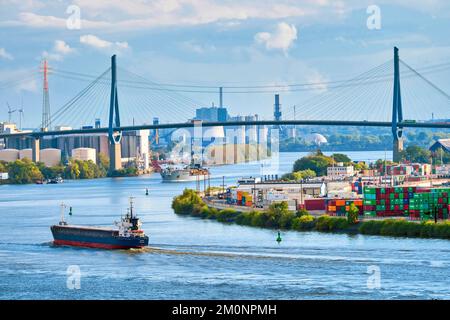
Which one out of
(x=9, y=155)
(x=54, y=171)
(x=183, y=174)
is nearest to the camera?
(x=183, y=174)

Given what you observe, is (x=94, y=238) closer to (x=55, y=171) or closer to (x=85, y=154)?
(x=55, y=171)

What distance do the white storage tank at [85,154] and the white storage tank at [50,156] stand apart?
0.57 m

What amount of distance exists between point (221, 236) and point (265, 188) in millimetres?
5908

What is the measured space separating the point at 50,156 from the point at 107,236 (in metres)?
25.9

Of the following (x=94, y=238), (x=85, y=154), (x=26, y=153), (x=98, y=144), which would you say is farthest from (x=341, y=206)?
(x=98, y=144)

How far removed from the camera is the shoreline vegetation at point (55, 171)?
3067cm

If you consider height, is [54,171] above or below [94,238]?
above

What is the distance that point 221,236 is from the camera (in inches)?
447

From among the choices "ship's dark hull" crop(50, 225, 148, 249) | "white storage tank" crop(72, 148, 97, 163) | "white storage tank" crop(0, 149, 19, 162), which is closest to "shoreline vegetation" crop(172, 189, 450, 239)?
"ship's dark hull" crop(50, 225, 148, 249)

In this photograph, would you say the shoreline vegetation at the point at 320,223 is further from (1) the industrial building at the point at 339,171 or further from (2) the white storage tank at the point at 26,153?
(2) the white storage tank at the point at 26,153

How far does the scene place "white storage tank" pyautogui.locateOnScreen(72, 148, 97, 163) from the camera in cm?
3591

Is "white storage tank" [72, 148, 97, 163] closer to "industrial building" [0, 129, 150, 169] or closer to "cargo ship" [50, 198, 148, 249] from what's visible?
"industrial building" [0, 129, 150, 169]

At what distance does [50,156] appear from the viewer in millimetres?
36125
